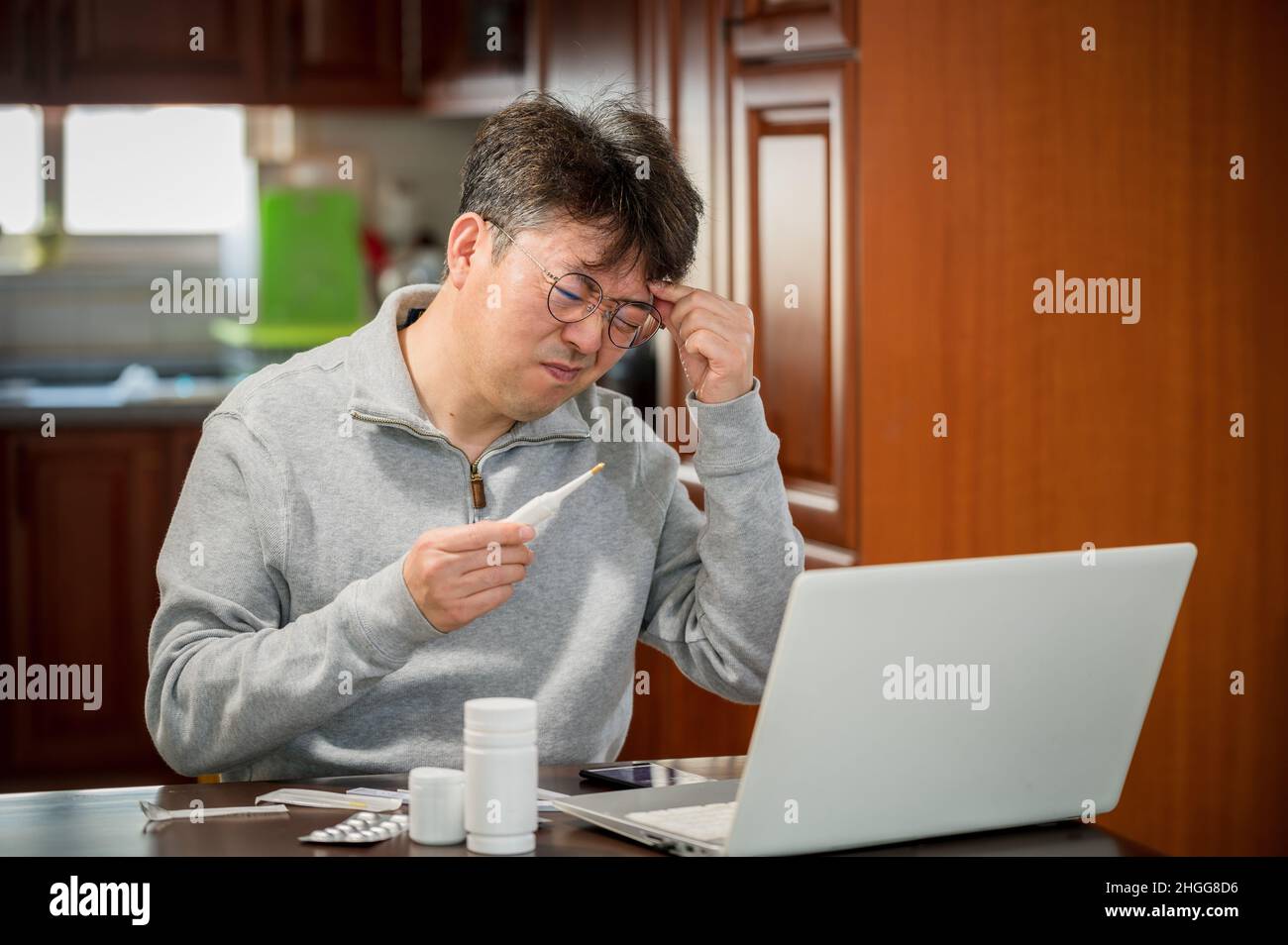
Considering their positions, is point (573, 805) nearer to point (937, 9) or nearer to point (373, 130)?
point (937, 9)

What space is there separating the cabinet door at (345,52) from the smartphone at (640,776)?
8.67 feet

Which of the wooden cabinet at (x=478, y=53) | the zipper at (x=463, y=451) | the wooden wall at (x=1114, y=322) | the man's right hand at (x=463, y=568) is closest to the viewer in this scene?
the man's right hand at (x=463, y=568)

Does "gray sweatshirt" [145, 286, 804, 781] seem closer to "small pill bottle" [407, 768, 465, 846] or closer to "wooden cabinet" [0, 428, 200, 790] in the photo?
"small pill bottle" [407, 768, 465, 846]

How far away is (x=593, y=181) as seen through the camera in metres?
1.46

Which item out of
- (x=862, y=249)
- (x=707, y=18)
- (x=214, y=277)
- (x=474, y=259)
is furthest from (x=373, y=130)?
(x=474, y=259)

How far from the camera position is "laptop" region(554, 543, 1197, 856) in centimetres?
98

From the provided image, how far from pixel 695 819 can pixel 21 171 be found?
3.41 meters

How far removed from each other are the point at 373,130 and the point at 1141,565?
336 cm

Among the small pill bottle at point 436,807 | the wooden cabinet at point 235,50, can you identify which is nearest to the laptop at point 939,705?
the small pill bottle at point 436,807

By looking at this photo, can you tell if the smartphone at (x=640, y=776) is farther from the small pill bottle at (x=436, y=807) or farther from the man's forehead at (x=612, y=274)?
the man's forehead at (x=612, y=274)

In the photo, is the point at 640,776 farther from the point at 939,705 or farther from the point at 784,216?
the point at 784,216

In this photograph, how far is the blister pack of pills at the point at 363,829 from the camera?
42.6 inches

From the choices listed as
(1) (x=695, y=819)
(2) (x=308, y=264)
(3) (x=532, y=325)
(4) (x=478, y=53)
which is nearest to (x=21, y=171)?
(2) (x=308, y=264)

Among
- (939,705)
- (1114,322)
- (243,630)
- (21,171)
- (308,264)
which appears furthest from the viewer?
(308,264)
